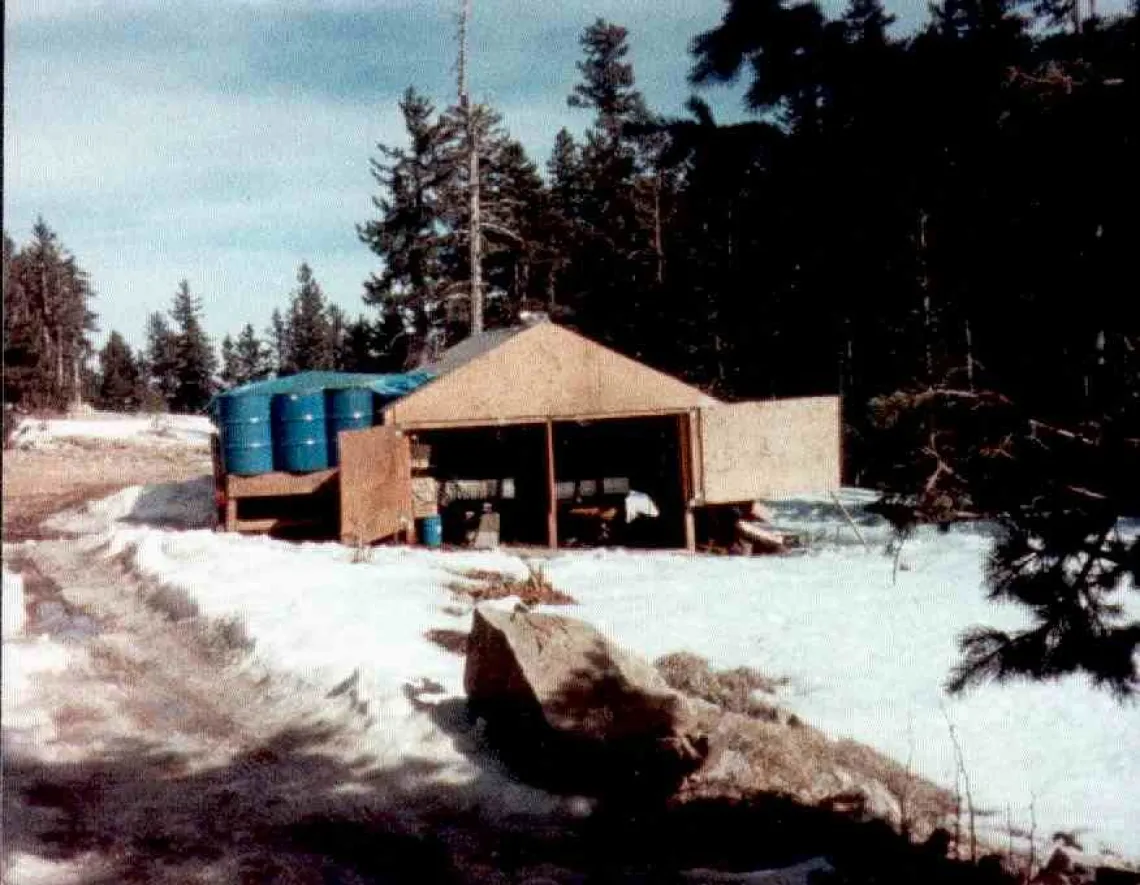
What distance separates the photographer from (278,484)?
1616cm

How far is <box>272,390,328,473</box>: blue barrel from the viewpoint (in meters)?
16.0

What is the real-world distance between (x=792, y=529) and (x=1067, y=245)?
17308mm

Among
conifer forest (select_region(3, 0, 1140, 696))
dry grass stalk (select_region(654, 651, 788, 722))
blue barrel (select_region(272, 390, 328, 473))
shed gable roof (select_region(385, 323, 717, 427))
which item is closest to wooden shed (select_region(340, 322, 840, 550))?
shed gable roof (select_region(385, 323, 717, 427))

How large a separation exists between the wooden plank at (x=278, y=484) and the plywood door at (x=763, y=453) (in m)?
6.55

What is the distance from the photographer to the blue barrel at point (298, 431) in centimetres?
1599

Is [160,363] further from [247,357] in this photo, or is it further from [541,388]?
[541,388]

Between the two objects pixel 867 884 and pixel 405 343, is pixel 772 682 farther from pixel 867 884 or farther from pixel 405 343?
pixel 405 343

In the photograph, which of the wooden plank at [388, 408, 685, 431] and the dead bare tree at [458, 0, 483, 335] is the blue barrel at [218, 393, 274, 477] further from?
the dead bare tree at [458, 0, 483, 335]

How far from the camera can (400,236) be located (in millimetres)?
37281

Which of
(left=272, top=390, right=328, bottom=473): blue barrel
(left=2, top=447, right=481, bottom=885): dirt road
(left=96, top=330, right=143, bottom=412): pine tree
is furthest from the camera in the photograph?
(left=96, top=330, right=143, bottom=412): pine tree

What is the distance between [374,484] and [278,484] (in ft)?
5.78

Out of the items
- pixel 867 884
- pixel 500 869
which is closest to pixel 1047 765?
pixel 867 884

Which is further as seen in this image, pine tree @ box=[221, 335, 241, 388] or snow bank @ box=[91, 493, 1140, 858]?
pine tree @ box=[221, 335, 241, 388]

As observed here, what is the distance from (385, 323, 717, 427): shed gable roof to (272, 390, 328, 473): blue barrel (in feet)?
4.49
